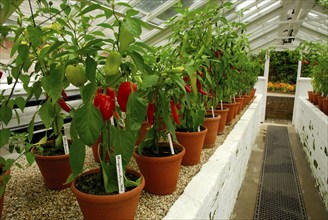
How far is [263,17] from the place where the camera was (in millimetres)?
5844

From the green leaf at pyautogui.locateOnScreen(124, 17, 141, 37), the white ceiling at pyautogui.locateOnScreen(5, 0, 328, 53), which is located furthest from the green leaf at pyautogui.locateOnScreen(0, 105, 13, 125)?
the white ceiling at pyautogui.locateOnScreen(5, 0, 328, 53)

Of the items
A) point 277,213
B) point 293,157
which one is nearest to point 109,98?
point 277,213

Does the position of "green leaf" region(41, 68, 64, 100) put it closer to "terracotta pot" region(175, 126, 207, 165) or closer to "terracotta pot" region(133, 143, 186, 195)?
"terracotta pot" region(133, 143, 186, 195)

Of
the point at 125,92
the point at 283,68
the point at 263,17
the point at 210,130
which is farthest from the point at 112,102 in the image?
the point at 283,68

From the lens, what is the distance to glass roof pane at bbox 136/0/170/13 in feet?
10.9

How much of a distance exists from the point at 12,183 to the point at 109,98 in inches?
33.8

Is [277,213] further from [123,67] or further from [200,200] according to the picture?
[123,67]

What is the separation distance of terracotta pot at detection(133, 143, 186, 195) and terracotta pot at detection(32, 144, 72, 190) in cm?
28

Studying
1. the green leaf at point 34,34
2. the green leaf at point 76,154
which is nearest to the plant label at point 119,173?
the green leaf at point 76,154

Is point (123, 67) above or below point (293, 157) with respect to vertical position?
above

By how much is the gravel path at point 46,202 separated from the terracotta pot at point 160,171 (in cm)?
3

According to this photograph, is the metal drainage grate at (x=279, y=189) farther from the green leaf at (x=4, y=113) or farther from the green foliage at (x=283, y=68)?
the green foliage at (x=283, y=68)

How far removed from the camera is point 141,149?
3.70 feet

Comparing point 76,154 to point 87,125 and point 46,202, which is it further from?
point 46,202
